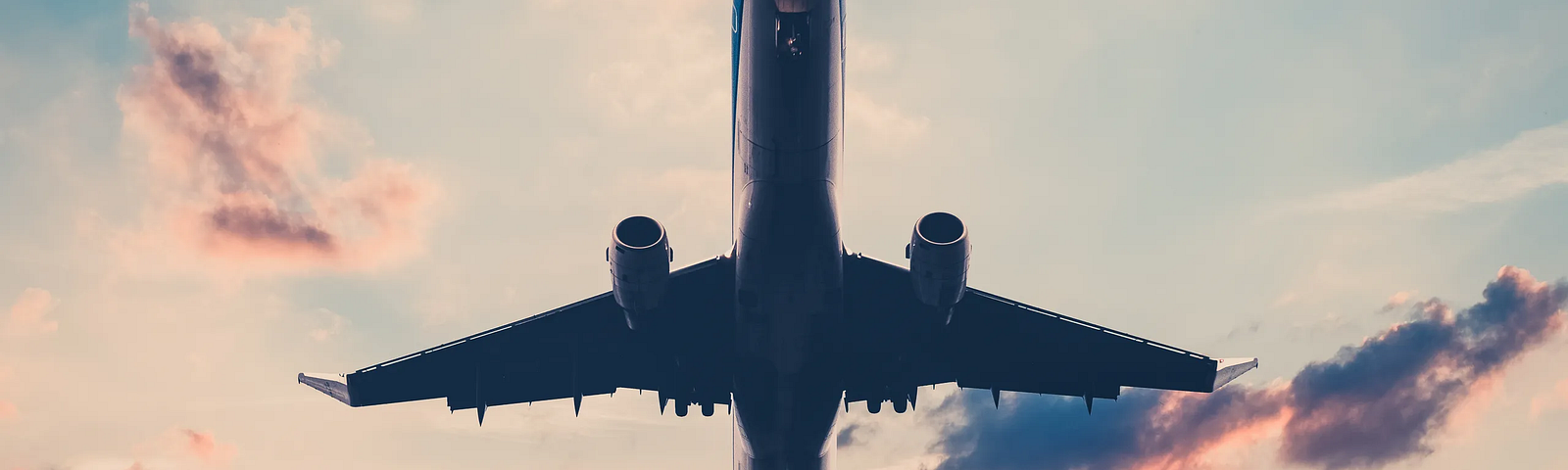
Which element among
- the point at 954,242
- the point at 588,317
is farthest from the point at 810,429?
the point at 954,242

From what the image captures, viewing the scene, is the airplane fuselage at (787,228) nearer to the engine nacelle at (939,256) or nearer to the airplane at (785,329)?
the airplane at (785,329)

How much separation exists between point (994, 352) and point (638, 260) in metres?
9.79

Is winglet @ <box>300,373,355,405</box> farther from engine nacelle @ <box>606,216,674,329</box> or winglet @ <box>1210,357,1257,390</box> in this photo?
winglet @ <box>1210,357,1257,390</box>

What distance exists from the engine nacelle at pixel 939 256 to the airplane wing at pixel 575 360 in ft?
14.4

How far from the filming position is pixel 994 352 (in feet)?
Result: 80.9

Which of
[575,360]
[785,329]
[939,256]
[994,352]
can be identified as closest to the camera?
[939,256]

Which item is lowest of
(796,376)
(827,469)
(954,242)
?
(827,469)

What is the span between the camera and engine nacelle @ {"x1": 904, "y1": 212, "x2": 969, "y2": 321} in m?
18.3

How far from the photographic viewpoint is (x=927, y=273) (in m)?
18.6

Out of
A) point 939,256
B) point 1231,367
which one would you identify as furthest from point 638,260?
point 1231,367

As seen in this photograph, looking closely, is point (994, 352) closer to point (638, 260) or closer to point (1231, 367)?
point (1231, 367)

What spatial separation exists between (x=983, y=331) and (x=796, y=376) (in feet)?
15.2

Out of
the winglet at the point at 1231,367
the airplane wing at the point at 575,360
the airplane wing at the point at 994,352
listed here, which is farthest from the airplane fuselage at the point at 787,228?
the winglet at the point at 1231,367

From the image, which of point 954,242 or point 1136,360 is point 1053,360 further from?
point 954,242
